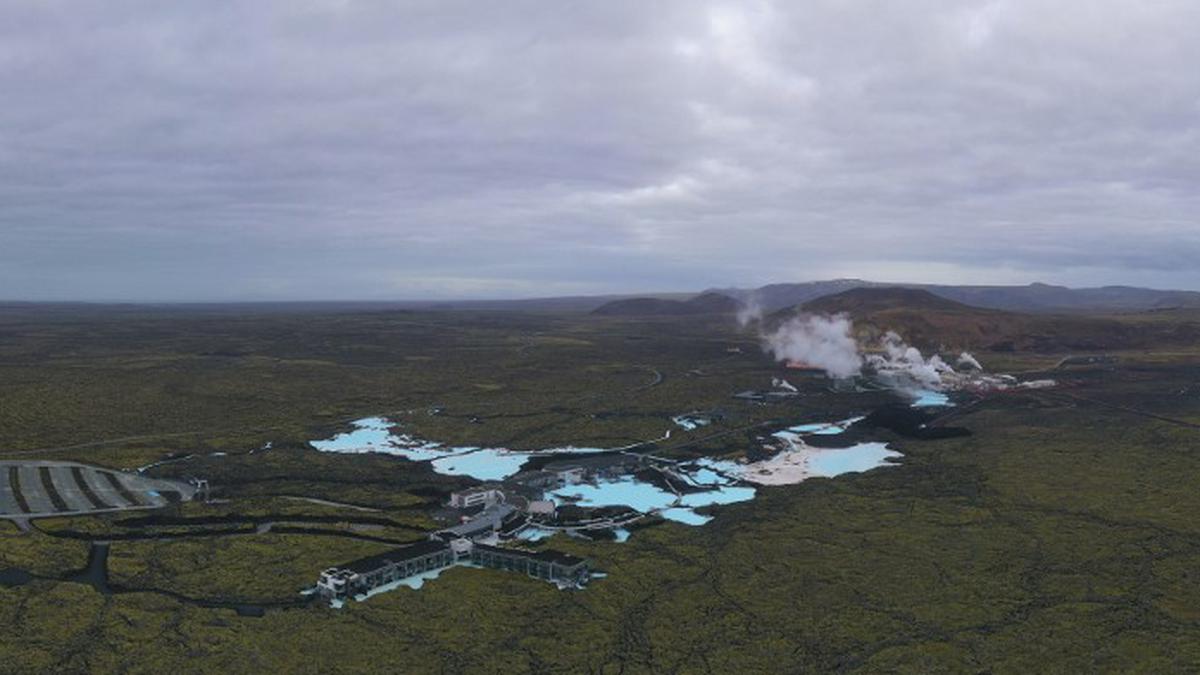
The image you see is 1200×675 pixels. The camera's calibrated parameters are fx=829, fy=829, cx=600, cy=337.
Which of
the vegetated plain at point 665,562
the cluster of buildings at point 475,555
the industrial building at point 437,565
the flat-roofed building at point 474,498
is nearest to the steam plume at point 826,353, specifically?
the vegetated plain at point 665,562

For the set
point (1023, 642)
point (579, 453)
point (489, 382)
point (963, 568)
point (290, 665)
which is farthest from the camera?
point (489, 382)

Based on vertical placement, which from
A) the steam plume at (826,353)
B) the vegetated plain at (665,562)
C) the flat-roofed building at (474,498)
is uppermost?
the steam plume at (826,353)

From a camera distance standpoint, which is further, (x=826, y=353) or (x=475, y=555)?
(x=826, y=353)

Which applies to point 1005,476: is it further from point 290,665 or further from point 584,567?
point 290,665

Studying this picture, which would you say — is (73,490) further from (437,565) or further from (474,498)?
(437,565)

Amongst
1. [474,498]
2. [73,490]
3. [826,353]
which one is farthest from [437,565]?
[826,353]

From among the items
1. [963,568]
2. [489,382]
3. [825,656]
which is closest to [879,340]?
[489,382]

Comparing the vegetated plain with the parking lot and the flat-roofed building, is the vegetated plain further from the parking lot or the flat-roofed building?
the parking lot

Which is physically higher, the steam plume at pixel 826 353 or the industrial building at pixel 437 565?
the steam plume at pixel 826 353

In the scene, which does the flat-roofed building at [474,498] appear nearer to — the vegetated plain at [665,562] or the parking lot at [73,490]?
the vegetated plain at [665,562]
